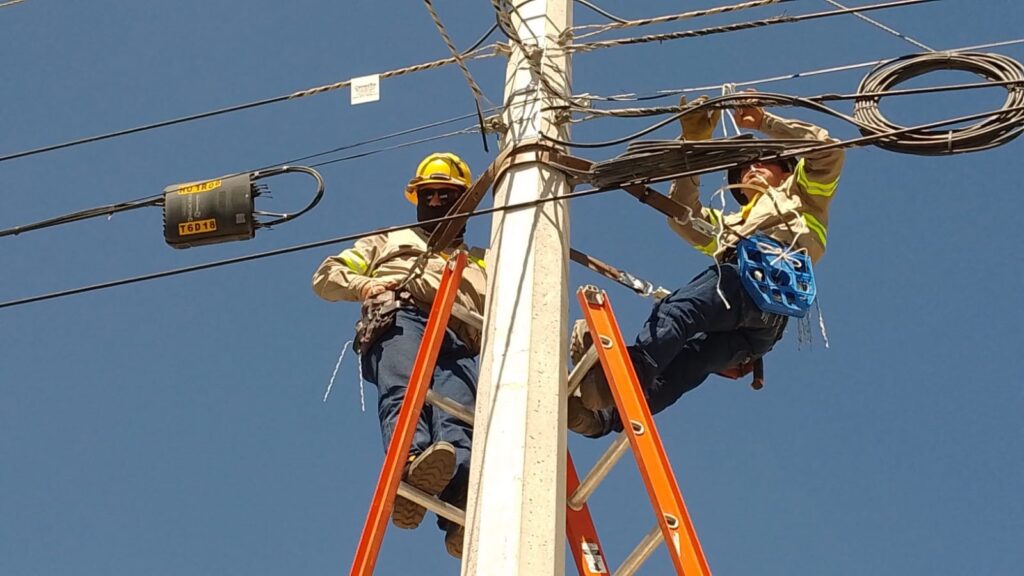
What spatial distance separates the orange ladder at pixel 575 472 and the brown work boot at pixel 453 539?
0.41 m

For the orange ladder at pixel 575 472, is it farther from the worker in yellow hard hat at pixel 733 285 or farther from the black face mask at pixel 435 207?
the black face mask at pixel 435 207

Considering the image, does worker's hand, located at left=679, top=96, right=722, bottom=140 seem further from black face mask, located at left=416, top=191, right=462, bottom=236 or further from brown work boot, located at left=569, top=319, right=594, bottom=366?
black face mask, located at left=416, top=191, right=462, bottom=236

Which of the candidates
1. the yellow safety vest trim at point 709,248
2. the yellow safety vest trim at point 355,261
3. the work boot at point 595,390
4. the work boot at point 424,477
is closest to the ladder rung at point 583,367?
the work boot at point 595,390

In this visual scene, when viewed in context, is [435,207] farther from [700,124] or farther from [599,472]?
[599,472]

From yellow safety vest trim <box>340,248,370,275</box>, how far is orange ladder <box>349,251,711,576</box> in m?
1.76

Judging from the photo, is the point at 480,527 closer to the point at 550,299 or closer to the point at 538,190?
the point at 550,299

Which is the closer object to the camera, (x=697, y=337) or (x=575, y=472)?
(x=575, y=472)

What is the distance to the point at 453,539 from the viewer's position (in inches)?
332

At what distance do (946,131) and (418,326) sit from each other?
11.0 feet

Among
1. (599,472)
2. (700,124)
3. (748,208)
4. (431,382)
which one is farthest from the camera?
(748,208)

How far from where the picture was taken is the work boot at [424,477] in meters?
7.98

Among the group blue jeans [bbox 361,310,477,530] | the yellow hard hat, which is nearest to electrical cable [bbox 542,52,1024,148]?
blue jeans [bbox 361,310,477,530]

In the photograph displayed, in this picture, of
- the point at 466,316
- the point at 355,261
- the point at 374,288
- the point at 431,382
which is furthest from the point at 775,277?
the point at 355,261

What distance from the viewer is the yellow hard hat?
33.2 feet
